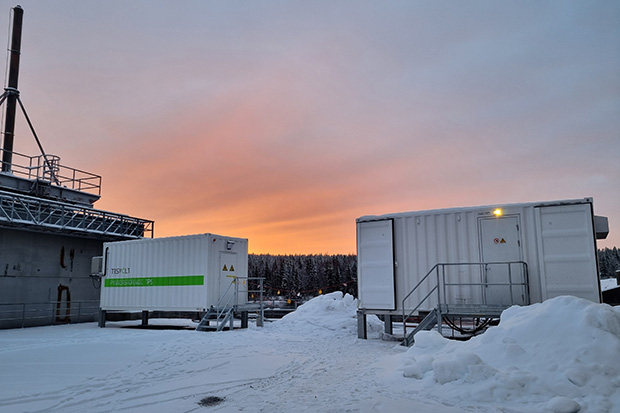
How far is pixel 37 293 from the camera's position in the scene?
65.7 ft

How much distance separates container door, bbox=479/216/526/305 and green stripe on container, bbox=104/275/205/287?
10203 mm

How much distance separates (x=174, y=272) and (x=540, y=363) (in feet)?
46.4

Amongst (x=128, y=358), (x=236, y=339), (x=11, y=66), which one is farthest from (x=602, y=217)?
(x=11, y=66)

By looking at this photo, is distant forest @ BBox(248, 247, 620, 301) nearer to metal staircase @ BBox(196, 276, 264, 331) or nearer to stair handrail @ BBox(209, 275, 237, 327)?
metal staircase @ BBox(196, 276, 264, 331)

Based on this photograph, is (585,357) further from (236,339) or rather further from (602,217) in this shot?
(236,339)

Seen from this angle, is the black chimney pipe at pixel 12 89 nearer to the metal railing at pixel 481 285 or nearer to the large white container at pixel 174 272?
the large white container at pixel 174 272

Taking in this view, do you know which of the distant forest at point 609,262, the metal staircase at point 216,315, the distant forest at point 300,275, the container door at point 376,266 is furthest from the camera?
the distant forest at point 609,262

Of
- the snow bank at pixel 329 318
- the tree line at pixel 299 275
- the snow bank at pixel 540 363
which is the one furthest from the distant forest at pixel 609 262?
the snow bank at pixel 540 363

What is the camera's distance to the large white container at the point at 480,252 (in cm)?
1065

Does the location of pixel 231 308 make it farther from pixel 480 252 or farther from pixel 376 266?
pixel 480 252

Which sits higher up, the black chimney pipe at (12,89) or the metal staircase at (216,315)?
the black chimney pipe at (12,89)

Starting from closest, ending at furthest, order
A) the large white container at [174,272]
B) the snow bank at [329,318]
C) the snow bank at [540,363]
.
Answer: the snow bank at [540,363] → the snow bank at [329,318] → the large white container at [174,272]

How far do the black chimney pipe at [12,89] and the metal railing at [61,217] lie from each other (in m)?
10.6

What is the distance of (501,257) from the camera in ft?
37.4
